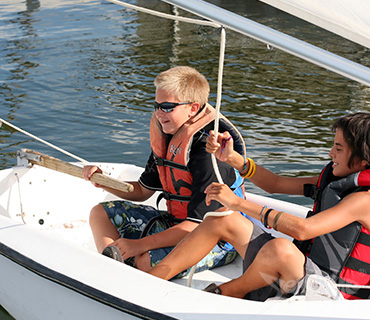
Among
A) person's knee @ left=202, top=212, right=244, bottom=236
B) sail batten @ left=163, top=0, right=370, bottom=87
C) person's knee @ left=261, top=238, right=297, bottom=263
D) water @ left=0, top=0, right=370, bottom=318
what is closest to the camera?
sail batten @ left=163, top=0, right=370, bottom=87

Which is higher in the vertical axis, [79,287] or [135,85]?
[79,287]

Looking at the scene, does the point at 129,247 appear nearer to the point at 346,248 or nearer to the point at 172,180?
the point at 172,180

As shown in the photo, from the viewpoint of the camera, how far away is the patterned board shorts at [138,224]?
295 centimetres

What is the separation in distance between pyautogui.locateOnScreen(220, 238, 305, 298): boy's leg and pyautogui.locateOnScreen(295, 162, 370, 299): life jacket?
0.17 metres

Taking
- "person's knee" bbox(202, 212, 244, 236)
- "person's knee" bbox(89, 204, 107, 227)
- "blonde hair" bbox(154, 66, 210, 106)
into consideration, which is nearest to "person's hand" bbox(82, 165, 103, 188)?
"person's knee" bbox(89, 204, 107, 227)

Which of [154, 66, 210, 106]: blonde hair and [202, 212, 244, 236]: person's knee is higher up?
[154, 66, 210, 106]: blonde hair

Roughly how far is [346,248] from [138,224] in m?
1.07

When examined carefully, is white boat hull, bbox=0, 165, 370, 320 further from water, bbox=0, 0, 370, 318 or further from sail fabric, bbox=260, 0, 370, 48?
water, bbox=0, 0, 370, 318

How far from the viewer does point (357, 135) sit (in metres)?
2.30

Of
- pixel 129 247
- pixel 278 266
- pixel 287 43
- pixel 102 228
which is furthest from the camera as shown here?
pixel 102 228

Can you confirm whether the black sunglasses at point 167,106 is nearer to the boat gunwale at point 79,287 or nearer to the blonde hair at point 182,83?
the blonde hair at point 182,83

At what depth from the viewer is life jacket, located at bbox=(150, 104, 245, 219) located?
8.99 feet

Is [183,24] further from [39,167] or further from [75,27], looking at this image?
[39,167]

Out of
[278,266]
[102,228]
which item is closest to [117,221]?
[102,228]
